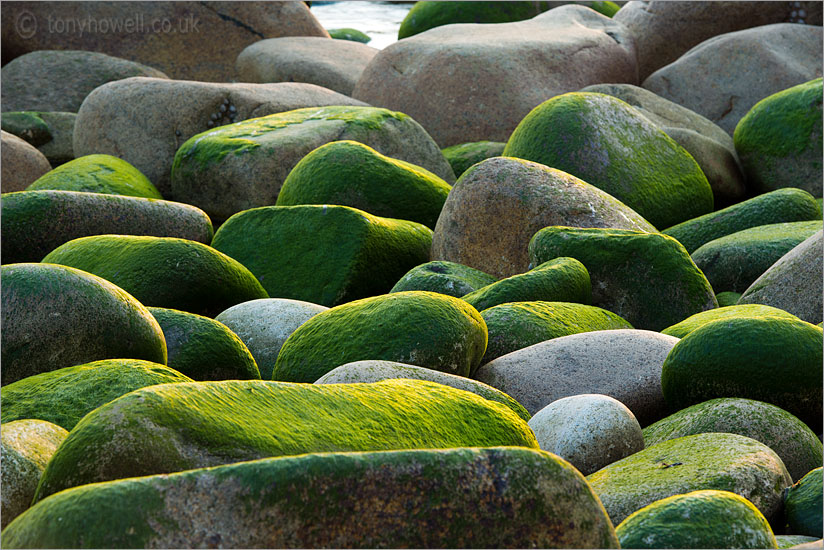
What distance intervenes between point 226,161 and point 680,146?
11.6 ft

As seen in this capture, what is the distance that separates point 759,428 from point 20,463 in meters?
2.49

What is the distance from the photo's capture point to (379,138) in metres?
7.73

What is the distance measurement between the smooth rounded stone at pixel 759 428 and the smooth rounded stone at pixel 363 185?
336cm

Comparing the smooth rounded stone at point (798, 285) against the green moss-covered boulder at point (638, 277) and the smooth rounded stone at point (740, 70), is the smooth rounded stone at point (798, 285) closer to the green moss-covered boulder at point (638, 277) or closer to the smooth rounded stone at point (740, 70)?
the green moss-covered boulder at point (638, 277)

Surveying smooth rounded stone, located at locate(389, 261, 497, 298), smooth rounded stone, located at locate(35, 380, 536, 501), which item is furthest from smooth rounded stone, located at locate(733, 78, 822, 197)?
smooth rounded stone, located at locate(35, 380, 536, 501)

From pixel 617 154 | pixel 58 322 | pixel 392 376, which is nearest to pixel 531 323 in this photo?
pixel 392 376

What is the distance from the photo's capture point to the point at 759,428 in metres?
3.53

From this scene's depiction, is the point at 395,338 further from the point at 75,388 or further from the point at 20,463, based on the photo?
the point at 20,463

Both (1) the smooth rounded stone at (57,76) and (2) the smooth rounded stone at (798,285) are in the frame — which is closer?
(2) the smooth rounded stone at (798,285)

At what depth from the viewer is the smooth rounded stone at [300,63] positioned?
11.3 m

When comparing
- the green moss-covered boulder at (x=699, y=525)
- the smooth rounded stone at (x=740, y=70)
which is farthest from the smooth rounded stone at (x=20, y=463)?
the smooth rounded stone at (x=740, y=70)

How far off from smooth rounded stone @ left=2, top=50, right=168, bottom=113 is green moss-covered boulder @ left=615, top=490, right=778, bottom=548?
958cm

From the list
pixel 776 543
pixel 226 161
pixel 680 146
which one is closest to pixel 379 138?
pixel 226 161

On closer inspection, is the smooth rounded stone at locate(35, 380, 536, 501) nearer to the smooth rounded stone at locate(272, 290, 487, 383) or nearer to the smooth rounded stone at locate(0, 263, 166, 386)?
the smooth rounded stone at locate(272, 290, 487, 383)
